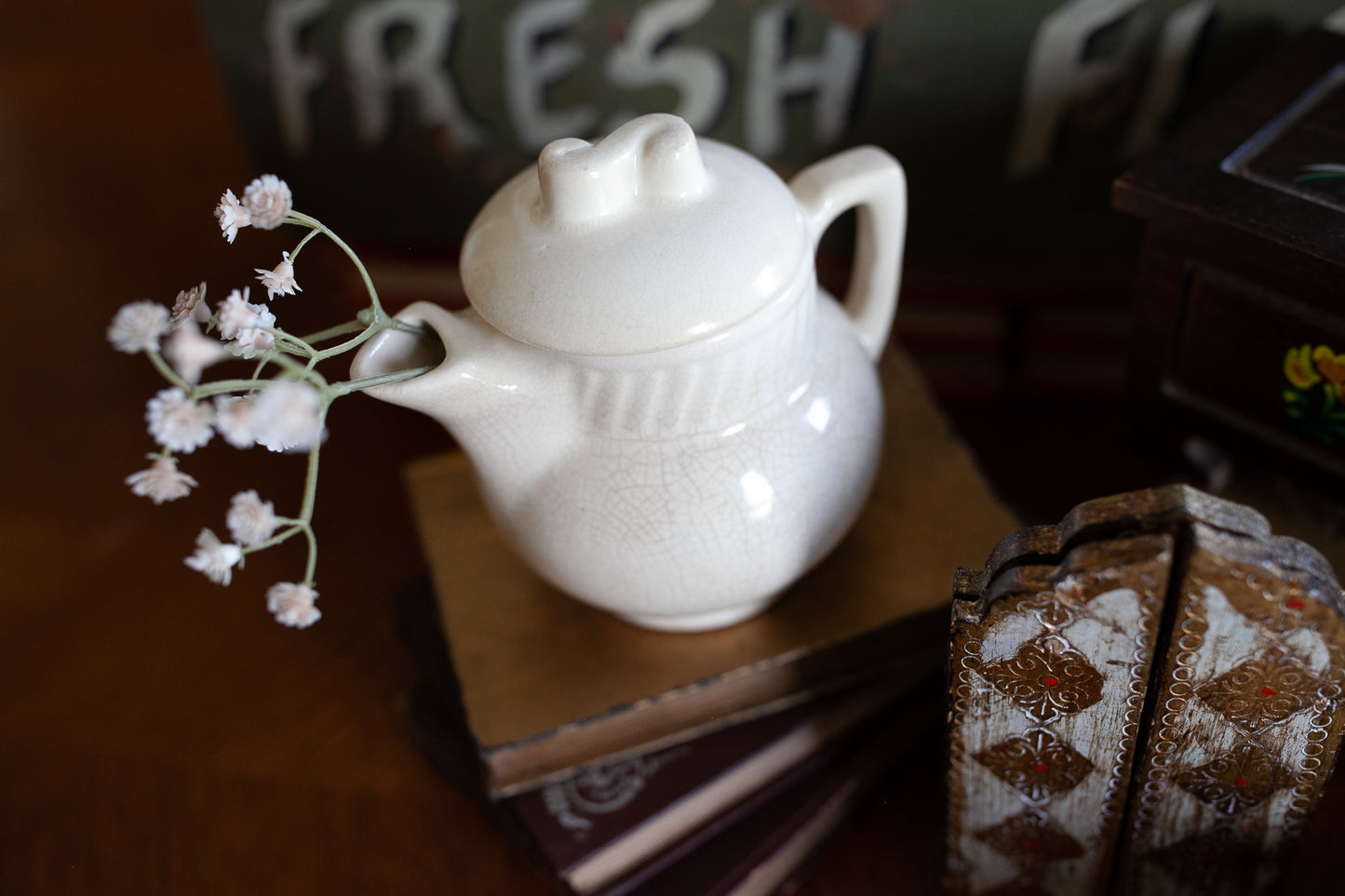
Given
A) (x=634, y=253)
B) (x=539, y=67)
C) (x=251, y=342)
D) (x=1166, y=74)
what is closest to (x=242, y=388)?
(x=251, y=342)

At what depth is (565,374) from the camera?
1.22 ft

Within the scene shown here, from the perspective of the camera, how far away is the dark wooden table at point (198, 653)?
479 mm

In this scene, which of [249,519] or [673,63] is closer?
[249,519]

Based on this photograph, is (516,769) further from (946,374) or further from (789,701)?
(946,374)

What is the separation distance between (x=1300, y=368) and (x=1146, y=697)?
0.17 meters

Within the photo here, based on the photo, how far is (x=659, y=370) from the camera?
1.19 ft

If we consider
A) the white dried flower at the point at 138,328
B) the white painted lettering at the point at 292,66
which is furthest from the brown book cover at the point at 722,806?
the white painted lettering at the point at 292,66

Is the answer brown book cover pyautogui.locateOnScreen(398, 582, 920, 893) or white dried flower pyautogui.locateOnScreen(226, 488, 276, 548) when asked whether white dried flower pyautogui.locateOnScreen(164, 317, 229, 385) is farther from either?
brown book cover pyautogui.locateOnScreen(398, 582, 920, 893)

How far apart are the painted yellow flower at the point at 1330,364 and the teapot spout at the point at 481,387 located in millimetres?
279

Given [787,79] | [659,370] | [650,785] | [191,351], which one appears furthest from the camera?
[787,79]

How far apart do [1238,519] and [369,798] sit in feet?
1.22

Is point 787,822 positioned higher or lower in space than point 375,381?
lower

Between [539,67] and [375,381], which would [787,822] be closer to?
[375,381]

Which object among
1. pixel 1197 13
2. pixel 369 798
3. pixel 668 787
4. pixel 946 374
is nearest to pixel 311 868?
pixel 369 798
